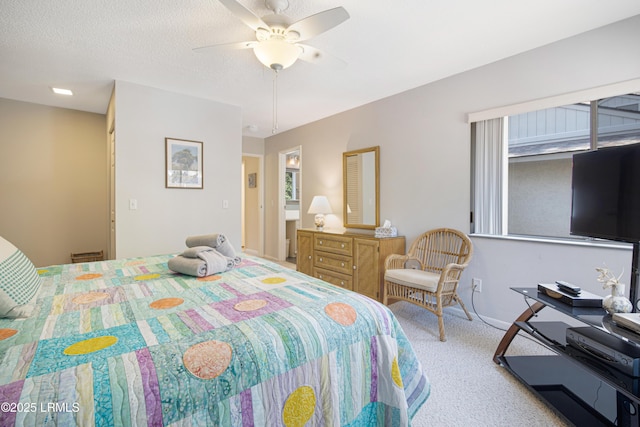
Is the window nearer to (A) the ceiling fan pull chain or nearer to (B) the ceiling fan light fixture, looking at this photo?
(B) the ceiling fan light fixture

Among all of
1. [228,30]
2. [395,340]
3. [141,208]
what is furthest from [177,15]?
[395,340]

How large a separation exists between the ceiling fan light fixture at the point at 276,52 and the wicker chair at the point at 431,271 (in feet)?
6.69

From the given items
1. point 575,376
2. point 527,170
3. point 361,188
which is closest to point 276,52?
point 361,188

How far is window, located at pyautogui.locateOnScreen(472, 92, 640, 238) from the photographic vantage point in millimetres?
2670

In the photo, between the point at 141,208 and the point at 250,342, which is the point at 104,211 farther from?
the point at 250,342

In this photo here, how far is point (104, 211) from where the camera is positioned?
4.12m

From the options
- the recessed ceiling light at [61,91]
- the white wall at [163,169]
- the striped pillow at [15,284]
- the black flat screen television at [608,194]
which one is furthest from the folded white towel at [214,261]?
the recessed ceiling light at [61,91]

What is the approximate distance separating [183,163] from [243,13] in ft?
7.41

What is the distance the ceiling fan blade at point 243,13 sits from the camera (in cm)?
155

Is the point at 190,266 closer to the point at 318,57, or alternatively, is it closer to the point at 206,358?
the point at 206,358

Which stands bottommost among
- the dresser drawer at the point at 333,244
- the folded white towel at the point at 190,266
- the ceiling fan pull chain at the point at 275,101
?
the dresser drawer at the point at 333,244

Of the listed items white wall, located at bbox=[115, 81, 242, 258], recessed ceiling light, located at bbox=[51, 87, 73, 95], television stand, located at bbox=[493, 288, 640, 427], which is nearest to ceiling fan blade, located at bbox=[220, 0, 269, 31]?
white wall, located at bbox=[115, 81, 242, 258]

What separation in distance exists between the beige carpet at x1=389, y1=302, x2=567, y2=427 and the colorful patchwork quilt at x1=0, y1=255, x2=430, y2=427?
513 mm

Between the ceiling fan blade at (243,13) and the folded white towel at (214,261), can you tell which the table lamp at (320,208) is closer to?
the folded white towel at (214,261)
